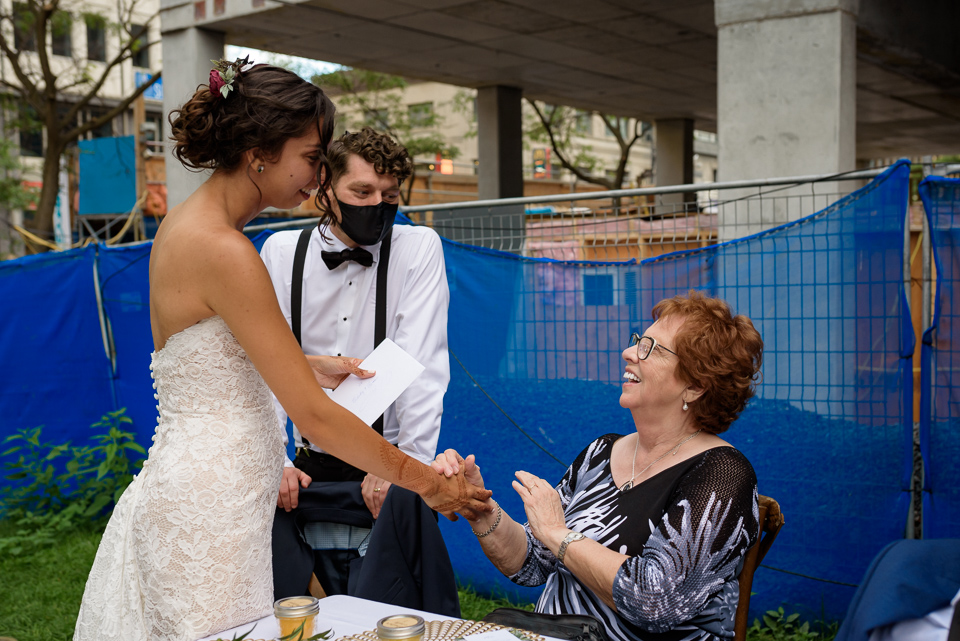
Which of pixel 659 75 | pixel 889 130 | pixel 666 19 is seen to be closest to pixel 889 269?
pixel 666 19

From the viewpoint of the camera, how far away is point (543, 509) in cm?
233

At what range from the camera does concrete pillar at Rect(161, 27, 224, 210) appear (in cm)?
976

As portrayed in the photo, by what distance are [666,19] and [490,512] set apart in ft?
29.1

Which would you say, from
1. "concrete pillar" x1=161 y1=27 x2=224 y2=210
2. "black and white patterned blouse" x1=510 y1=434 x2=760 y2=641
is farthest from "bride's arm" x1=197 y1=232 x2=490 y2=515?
"concrete pillar" x1=161 y1=27 x2=224 y2=210

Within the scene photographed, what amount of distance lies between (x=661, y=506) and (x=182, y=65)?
920cm

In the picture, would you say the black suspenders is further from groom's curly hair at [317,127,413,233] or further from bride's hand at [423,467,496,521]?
bride's hand at [423,467,496,521]

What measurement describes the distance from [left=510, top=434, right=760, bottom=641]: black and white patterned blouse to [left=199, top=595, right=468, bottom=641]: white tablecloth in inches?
21.9

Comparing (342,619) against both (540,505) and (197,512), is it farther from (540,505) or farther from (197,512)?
(540,505)

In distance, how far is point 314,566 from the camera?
2.59 metres

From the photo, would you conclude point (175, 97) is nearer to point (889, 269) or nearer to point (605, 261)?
point (605, 261)

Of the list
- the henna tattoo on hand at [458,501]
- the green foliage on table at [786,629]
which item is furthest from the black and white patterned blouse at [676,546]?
the green foliage on table at [786,629]

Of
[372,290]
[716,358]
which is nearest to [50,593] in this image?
[372,290]

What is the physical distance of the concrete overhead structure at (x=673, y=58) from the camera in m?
6.03

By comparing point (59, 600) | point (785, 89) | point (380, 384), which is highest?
point (785, 89)
